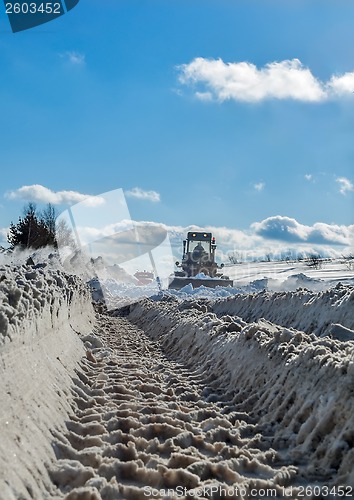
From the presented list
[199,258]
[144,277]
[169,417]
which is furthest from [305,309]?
[144,277]

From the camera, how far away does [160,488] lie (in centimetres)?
344

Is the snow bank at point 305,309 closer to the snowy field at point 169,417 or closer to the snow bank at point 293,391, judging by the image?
the snow bank at point 293,391

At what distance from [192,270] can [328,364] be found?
1080 inches

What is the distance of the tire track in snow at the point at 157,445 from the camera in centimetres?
342

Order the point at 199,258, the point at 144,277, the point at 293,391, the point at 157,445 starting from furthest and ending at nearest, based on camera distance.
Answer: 1. the point at 144,277
2. the point at 199,258
3. the point at 293,391
4. the point at 157,445

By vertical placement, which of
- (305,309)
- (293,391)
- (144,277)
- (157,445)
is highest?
(144,277)

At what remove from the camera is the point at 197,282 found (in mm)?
28812

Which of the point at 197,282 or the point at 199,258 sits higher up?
the point at 199,258

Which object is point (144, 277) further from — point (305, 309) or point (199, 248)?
point (305, 309)

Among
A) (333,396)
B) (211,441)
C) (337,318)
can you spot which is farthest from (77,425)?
(337,318)

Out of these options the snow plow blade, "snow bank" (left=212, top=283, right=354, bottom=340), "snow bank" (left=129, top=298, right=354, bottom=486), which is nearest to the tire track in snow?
"snow bank" (left=129, top=298, right=354, bottom=486)

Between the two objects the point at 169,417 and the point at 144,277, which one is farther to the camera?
the point at 144,277

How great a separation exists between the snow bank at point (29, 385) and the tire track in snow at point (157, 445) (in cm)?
16

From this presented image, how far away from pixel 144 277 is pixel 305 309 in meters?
29.3
